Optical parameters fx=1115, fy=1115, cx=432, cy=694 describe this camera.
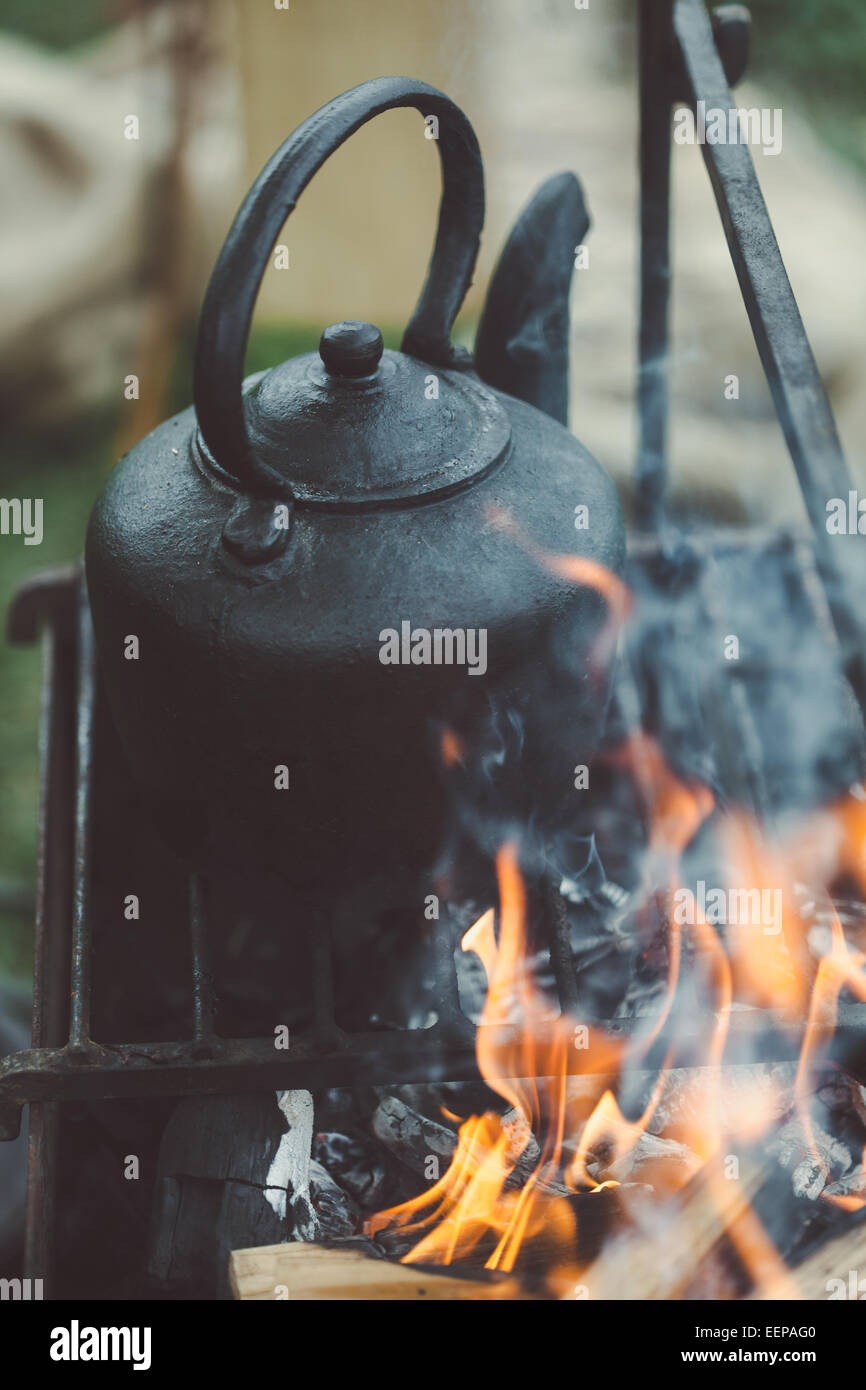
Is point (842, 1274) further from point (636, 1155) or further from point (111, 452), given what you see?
point (111, 452)

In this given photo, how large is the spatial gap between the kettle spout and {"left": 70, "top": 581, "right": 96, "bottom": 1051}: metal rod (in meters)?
1.01

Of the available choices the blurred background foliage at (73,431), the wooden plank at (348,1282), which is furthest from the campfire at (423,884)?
the blurred background foliage at (73,431)

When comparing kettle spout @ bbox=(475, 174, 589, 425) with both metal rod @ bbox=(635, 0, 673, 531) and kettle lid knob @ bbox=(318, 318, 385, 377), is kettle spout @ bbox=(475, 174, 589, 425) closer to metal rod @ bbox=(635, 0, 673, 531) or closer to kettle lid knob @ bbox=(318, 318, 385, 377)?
metal rod @ bbox=(635, 0, 673, 531)

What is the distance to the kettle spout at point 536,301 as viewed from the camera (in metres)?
1.98

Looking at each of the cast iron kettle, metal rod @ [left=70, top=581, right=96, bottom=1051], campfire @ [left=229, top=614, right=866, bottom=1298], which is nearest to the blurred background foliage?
metal rod @ [left=70, top=581, right=96, bottom=1051]

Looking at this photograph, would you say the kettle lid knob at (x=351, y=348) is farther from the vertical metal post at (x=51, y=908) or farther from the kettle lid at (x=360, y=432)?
the vertical metal post at (x=51, y=908)

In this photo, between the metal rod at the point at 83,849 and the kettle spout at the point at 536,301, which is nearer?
the metal rod at the point at 83,849

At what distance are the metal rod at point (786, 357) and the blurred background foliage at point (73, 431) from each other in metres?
2.31

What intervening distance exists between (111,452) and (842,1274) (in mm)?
3581

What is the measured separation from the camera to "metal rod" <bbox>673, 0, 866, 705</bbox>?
1327mm

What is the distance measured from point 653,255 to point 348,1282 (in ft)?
6.59

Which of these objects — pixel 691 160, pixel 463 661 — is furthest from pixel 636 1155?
pixel 691 160

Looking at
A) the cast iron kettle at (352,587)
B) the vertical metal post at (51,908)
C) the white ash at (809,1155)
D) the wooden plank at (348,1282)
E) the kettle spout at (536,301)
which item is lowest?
the wooden plank at (348,1282)

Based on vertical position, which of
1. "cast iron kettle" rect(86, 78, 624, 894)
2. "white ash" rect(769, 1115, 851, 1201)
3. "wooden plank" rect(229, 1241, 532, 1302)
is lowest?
"wooden plank" rect(229, 1241, 532, 1302)
